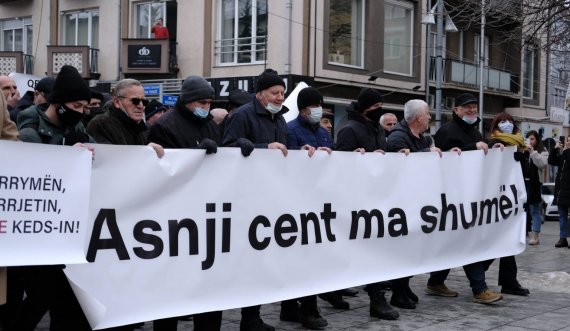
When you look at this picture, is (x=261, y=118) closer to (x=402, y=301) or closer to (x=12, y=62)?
(x=402, y=301)

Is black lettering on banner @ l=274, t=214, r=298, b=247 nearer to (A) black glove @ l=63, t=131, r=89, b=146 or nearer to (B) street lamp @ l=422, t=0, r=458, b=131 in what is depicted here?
(A) black glove @ l=63, t=131, r=89, b=146

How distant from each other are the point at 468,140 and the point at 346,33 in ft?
50.5

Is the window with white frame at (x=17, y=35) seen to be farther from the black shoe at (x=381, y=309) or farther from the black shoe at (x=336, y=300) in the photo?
the black shoe at (x=381, y=309)

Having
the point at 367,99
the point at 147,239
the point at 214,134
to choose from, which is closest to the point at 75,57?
the point at 367,99

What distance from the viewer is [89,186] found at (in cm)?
467

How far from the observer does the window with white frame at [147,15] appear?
24.6 meters

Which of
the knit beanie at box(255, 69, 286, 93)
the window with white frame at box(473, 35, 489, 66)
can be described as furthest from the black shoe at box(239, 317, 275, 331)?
the window with white frame at box(473, 35, 489, 66)

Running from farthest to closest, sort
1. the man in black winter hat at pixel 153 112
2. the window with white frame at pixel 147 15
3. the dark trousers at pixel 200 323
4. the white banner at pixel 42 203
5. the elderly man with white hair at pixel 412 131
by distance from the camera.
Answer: the window with white frame at pixel 147 15 < the man in black winter hat at pixel 153 112 < the elderly man with white hair at pixel 412 131 < the dark trousers at pixel 200 323 < the white banner at pixel 42 203

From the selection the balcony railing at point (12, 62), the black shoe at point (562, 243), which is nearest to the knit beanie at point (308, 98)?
the black shoe at point (562, 243)

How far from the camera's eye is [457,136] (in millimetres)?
Answer: 8055

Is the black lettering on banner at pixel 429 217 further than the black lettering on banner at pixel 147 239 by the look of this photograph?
Yes

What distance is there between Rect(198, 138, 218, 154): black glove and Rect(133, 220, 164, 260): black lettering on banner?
2.10 ft

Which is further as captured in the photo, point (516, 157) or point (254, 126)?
point (516, 157)

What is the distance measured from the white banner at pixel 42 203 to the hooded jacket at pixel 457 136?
14.3 feet
